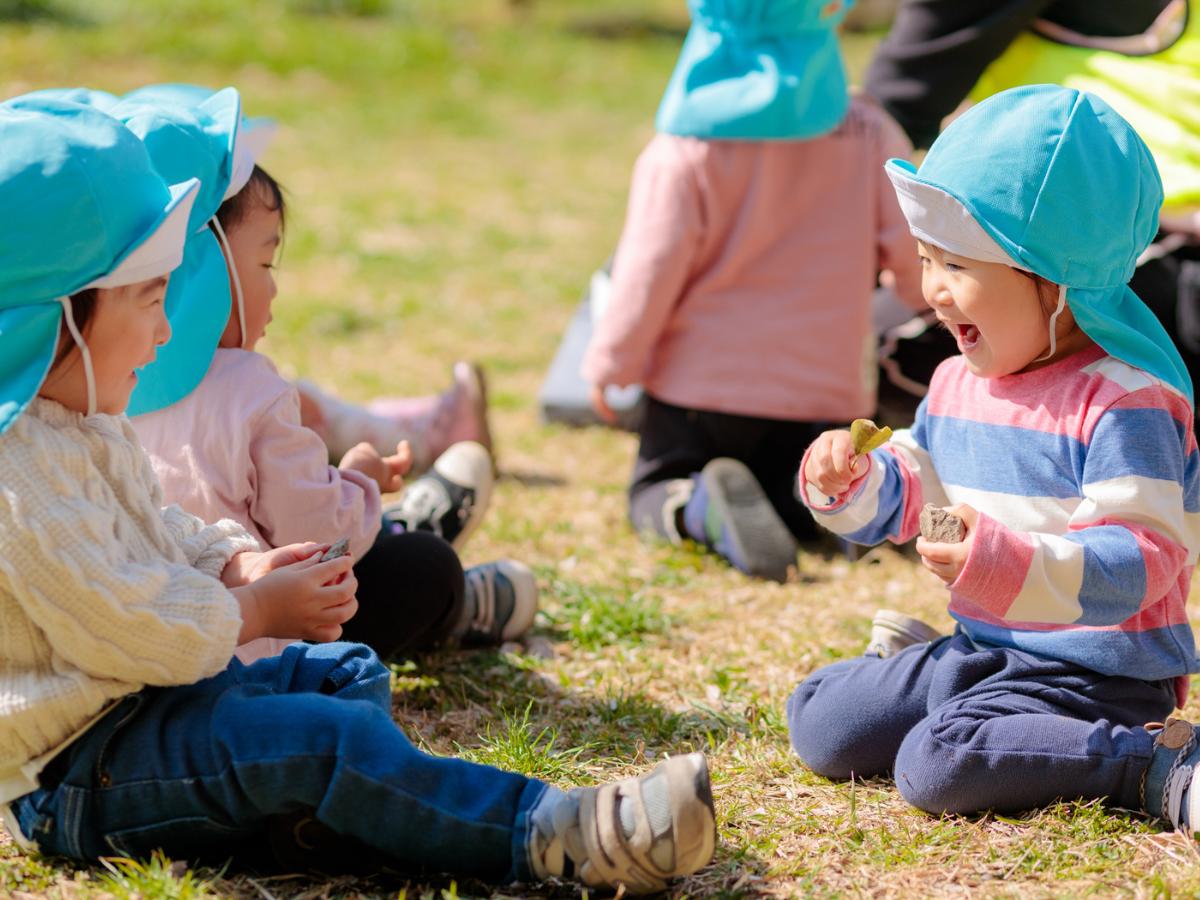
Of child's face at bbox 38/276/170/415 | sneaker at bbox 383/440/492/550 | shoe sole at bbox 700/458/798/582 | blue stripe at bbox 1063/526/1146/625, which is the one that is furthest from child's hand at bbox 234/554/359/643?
shoe sole at bbox 700/458/798/582

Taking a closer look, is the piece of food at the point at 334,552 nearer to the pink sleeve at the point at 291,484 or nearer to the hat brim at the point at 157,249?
the pink sleeve at the point at 291,484

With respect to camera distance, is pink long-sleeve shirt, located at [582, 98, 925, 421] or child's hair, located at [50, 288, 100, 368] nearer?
child's hair, located at [50, 288, 100, 368]

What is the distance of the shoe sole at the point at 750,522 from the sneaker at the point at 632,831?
1842 millimetres

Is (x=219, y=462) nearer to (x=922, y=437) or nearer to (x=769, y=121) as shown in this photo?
(x=922, y=437)

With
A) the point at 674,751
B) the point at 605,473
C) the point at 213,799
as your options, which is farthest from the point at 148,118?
the point at 605,473

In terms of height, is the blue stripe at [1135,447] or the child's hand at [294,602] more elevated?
the blue stripe at [1135,447]

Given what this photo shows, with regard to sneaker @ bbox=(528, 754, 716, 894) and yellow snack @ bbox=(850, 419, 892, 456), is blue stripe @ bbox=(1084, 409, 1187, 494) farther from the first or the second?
sneaker @ bbox=(528, 754, 716, 894)

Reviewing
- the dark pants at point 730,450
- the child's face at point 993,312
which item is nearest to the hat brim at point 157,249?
the child's face at point 993,312

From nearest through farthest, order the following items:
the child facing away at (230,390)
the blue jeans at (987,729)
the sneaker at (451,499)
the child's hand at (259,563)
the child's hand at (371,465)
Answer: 1. the child's hand at (259,563)
2. the blue jeans at (987,729)
3. the child facing away at (230,390)
4. the child's hand at (371,465)
5. the sneaker at (451,499)

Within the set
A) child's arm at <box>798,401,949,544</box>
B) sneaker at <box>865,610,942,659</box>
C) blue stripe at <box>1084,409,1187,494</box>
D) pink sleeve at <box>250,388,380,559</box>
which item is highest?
blue stripe at <box>1084,409,1187,494</box>

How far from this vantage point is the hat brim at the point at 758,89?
4.25m

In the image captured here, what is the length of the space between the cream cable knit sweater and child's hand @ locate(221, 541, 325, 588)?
17 cm

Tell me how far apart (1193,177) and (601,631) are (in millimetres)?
2287

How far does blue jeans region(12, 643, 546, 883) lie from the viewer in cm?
228
